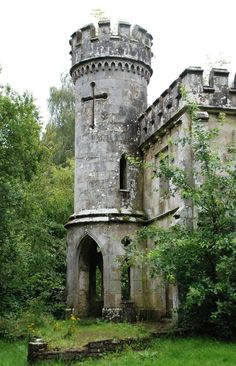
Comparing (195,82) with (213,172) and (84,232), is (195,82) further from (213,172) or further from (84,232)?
(84,232)

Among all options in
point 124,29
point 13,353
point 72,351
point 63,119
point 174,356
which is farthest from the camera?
point 63,119

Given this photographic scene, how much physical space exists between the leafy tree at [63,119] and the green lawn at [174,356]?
25.2 m

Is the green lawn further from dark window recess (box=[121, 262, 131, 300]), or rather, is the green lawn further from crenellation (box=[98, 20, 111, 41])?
crenellation (box=[98, 20, 111, 41])

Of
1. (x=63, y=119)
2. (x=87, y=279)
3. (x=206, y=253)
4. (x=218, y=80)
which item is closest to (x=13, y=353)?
(x=206, y=253)

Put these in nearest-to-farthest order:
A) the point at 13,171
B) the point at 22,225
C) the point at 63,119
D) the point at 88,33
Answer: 1. the point at 13,171
2. the point at 88,33
3. the point at 22,225
4. the point at 63,119

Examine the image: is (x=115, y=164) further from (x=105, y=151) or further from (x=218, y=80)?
(x=218, y=80)

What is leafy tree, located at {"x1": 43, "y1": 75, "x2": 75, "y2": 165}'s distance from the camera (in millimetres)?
36250

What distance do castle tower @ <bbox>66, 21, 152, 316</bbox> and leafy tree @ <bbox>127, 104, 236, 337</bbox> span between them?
4.25 m

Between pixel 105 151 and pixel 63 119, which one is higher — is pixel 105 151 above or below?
below

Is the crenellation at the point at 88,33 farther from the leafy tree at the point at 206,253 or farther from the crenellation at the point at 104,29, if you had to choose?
the leafy tree at the point at 206,253

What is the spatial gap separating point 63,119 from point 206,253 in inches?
1026

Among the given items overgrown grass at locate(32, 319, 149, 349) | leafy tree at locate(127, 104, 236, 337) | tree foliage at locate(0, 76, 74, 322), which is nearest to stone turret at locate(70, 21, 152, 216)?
tree foliage at locate(0, 76, 74, 322)

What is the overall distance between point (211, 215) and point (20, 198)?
5.75m

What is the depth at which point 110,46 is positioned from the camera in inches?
699
